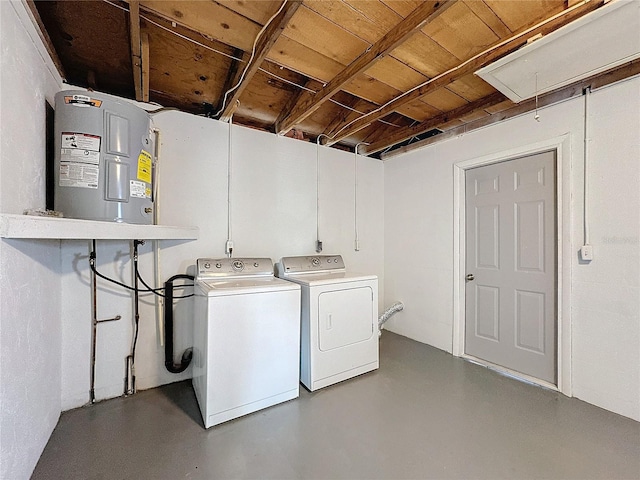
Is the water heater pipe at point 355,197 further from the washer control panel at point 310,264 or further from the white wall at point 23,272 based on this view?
the white wall at point 23,272

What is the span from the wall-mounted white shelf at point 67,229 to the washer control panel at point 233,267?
1.72 ft

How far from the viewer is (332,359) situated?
231 cm

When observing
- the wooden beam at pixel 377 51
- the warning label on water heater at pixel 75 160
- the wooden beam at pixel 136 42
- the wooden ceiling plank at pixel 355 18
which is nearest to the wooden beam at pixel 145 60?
the wooden beam at pixel 136 42


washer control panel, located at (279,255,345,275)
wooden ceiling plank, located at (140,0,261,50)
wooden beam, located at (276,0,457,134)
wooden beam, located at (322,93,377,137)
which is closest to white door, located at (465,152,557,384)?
wooden beam, located at (322,93,377,137)

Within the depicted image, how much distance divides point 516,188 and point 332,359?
2219 millimetres

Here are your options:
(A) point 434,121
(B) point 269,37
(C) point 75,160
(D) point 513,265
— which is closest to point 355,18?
(B) point 269,37

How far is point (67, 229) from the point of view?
1274mm

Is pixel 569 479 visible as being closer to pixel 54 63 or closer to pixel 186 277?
pixel 186 277

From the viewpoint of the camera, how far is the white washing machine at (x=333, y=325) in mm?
2227

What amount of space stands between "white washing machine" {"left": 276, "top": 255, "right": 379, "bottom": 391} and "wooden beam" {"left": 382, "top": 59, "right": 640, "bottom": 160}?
70.2 inches

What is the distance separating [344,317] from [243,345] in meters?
0.90

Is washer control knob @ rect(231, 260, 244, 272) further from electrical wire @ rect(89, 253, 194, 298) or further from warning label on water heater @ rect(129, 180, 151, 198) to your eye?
warning label on water heater @ rect(129, 180, 151, 198)

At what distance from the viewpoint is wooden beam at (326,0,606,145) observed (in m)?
1.41

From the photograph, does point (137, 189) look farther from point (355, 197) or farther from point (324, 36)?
point (355, 197)
